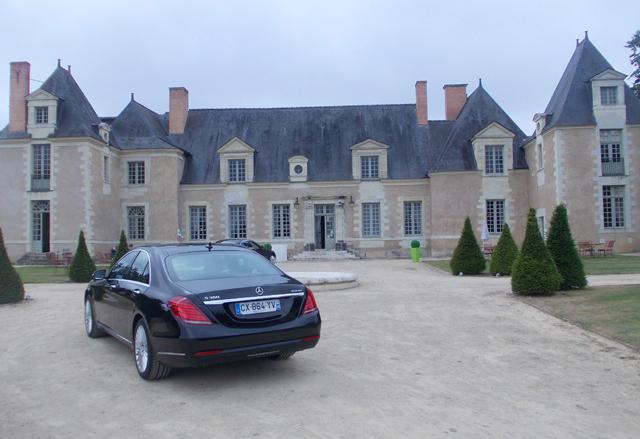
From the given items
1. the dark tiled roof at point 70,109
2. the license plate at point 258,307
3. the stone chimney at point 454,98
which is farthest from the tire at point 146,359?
the stone chimney at point 454,98

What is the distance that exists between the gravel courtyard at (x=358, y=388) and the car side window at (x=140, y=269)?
1.02 meters

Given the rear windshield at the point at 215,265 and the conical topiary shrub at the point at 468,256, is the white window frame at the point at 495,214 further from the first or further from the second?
the rear windshield at the point at 215,265

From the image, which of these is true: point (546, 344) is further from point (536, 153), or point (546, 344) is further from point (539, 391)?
point (536, 153)

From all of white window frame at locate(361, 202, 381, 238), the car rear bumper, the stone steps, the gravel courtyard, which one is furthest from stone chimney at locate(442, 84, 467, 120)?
the car rear bumper

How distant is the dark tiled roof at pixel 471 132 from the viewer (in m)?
29.7


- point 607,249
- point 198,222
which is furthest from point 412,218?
point 198,222

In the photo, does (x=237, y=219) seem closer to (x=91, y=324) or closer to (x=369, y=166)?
(x=369, y=166)

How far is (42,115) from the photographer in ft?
91.7

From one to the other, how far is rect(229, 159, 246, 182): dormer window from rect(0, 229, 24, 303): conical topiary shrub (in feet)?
65.5

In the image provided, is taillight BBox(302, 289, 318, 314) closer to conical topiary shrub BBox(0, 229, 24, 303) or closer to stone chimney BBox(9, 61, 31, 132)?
conical topiary shrub BBox(0, 229, 24, 303)

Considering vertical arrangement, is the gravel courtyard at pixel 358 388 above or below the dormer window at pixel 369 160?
below

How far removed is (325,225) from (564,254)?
19829mm

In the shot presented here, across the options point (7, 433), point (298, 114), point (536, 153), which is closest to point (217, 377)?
point (7, 433)

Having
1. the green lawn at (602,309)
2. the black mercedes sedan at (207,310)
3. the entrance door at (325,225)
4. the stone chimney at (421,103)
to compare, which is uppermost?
the stone chimney at (421,103)
